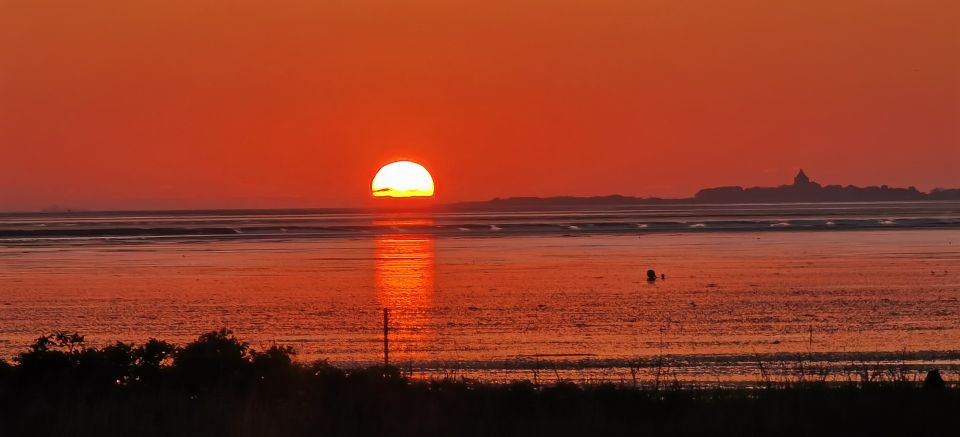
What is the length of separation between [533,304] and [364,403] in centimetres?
1694

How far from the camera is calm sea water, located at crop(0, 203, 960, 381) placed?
69.9 ft

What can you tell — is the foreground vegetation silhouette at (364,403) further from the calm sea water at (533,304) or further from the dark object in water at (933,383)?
the calm sea water at (533,304)

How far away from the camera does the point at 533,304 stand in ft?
101

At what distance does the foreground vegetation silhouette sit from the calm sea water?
4.27 metres

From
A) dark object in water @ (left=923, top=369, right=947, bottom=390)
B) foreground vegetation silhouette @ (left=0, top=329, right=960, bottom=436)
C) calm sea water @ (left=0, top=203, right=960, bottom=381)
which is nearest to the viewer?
foreground vegetation silhouette @ (left=0, top=329, right=960, bottom=436)

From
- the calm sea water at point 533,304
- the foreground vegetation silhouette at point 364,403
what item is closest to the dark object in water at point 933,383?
the foreground vegetation silhouette at point 364,403

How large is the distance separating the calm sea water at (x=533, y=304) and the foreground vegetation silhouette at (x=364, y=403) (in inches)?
168

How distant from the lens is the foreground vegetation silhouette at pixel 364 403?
1284 cm

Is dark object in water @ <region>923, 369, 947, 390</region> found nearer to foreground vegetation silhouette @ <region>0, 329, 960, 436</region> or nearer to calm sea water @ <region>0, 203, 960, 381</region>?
foreground vegetation silhouette @ <region>0, 329, 960, 436</region>

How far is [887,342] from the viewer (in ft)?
74.0

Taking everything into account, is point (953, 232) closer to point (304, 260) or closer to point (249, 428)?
point (304, 260)

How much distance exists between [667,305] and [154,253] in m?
37.0

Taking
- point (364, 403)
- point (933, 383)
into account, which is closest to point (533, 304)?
point (933, 383)

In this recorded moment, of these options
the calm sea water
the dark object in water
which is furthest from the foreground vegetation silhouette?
the calm sea water
